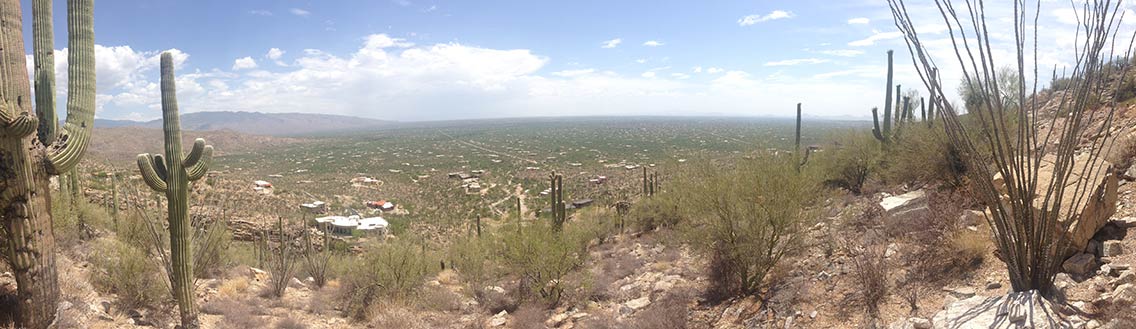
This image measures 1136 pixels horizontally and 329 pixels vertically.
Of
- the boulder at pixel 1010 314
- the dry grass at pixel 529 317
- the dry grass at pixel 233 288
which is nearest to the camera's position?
the boulder at pixel 1010 314

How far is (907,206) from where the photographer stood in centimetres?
897

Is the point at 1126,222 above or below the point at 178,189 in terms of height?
below

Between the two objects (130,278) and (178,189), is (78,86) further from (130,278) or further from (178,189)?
(130,278)

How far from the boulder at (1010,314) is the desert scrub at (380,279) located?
29.1ft

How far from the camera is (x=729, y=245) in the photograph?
27.7 feet

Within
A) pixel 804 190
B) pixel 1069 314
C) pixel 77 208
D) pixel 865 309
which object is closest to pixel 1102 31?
pixel 1069 314

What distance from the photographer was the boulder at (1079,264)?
4980 mm

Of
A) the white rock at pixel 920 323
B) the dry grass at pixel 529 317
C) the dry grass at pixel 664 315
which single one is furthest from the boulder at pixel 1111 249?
the dry grass at pixel 529 317

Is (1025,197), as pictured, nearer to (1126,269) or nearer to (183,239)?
(1126,269)

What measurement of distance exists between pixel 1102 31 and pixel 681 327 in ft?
17.7

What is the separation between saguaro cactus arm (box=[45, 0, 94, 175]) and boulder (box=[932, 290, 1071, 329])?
905 centimetres

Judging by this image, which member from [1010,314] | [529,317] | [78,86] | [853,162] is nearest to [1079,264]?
[1010,314]

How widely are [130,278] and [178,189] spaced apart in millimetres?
2676

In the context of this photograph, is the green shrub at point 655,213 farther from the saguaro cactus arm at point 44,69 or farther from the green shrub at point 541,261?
the saguaro cactus arm at point 44,69
